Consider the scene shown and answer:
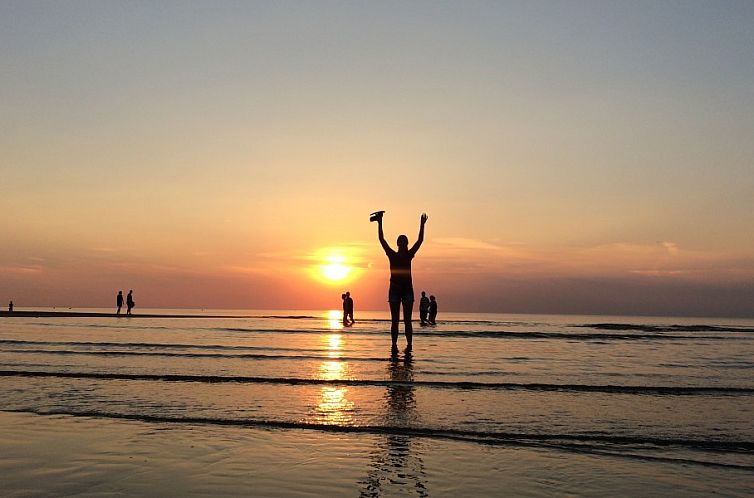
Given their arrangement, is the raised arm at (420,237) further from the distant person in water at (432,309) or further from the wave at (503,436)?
the distant person in water at (432,309)

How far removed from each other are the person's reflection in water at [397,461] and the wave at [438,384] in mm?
1521

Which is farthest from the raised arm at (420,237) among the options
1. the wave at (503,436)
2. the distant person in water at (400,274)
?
the wave at (503,436)

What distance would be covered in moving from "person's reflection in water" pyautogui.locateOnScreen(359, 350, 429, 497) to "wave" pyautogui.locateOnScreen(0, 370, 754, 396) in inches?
59.9

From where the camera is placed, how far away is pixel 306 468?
4363 mm

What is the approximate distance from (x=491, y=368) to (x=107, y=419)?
291 inches

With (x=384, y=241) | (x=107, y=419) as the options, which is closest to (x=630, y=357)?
(x=384, y=241)

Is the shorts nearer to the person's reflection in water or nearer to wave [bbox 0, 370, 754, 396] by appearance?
wave [bbox 0, 370, 754, 396]

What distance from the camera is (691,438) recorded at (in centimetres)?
557

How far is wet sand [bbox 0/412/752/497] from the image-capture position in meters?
3.86

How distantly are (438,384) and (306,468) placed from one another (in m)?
4.98

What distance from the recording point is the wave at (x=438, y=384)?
8797 millimetres

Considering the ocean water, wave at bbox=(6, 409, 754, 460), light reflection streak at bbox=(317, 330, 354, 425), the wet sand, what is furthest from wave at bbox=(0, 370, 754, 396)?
the wet sand

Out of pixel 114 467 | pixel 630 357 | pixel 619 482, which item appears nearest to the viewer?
pixel 619 482

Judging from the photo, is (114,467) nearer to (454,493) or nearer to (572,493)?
(454,493)
